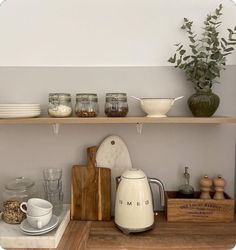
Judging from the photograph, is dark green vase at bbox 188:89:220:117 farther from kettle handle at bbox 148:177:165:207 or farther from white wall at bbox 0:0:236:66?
kettle handle at bbox 148:177:165:207

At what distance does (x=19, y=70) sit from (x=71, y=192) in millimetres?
586

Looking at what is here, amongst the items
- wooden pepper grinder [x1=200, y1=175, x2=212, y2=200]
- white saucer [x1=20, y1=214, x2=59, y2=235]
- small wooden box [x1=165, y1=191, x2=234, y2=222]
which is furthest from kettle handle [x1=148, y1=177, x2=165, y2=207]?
white saucer [x1=20, y1=214, x2=59, y2=235]

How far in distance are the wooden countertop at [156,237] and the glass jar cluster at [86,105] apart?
46cm

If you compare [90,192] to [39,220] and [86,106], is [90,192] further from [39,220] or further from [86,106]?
[86,106]

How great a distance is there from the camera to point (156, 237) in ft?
3.11

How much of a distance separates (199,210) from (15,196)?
0.78m

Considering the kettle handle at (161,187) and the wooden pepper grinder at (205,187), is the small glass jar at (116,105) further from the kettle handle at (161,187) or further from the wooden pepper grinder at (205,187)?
the wooden pepper grinder at (205,187)

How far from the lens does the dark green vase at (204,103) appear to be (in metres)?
1.00

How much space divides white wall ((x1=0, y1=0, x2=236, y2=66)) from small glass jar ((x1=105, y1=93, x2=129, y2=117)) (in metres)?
0.20

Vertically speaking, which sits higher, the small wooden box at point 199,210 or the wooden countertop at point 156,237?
the small wooden box at point 199,210

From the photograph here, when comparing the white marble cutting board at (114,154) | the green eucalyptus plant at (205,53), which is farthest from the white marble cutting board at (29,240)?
the green eucalyptus plant at (205,53)

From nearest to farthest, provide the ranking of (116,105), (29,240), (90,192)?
1. (29,240)
2. (116,105)
3. (90,192)

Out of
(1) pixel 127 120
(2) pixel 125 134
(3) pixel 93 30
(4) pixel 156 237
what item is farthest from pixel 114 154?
(3) pixel 93 30

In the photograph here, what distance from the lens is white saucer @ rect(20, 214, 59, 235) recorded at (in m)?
0.91
